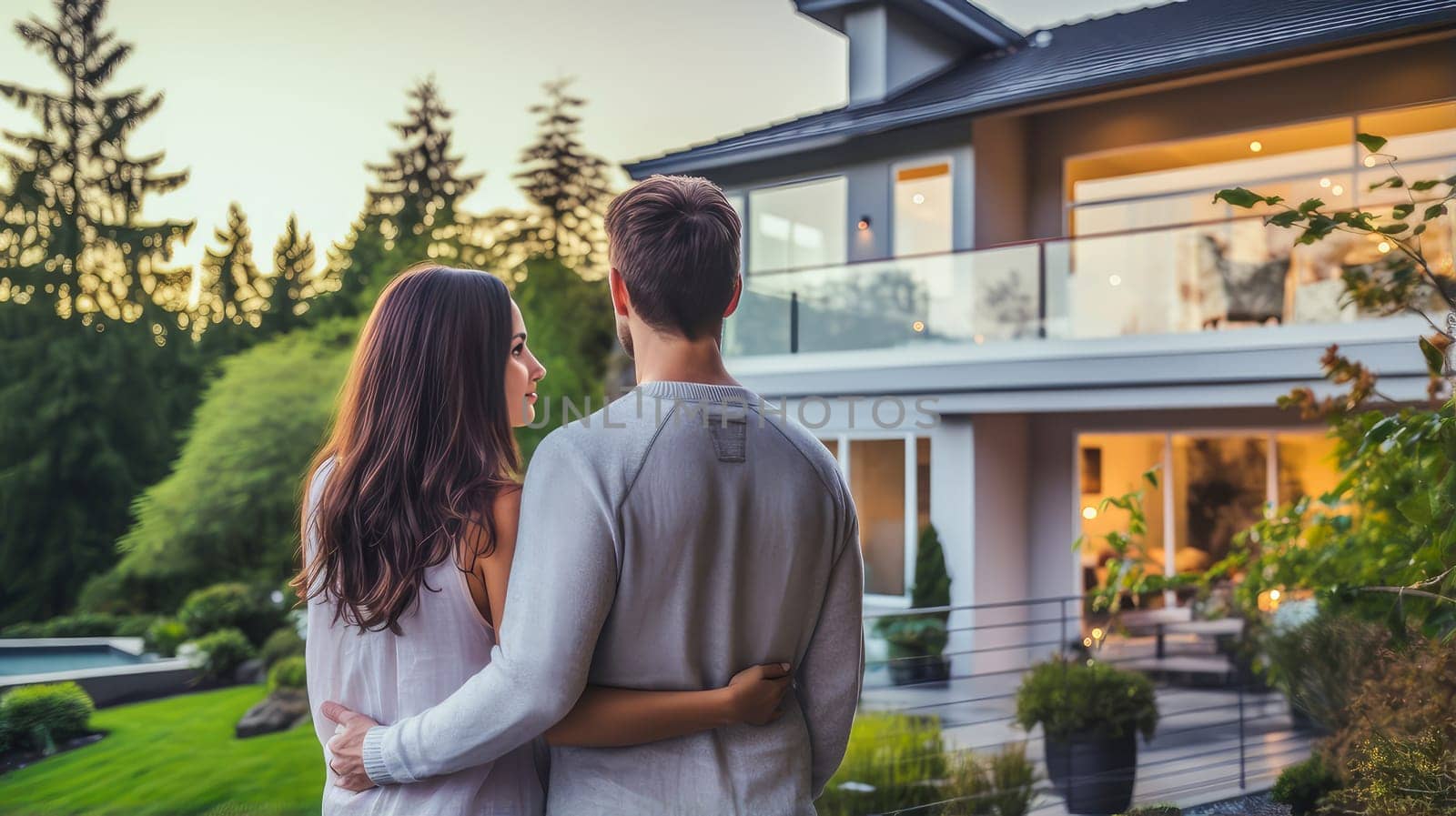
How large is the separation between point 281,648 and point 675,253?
17.3 m

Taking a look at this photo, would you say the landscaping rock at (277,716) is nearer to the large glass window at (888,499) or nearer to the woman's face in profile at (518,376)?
the large glass window at (888,499)

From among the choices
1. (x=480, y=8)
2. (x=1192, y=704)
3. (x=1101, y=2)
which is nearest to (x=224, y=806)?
(x=1192, y=704)

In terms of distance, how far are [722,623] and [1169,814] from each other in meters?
3.55

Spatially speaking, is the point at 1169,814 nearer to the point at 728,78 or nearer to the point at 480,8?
the point at 728,78

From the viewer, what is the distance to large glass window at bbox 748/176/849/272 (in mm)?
12773

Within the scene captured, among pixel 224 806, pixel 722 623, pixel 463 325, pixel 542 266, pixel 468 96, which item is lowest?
pixel 224 806

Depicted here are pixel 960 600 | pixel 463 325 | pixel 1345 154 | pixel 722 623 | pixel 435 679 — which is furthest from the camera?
pixel 960 600

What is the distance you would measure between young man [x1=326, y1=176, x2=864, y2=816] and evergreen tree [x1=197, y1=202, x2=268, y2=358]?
23943 millimetres

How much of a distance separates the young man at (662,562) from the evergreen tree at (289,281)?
2447 cm

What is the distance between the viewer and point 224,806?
15250 millimetres

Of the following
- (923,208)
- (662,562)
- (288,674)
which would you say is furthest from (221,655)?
(662,562)

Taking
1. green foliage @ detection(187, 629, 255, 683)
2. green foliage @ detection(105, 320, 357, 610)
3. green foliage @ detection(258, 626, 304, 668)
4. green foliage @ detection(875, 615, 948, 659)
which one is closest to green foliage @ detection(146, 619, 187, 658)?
green foliage @ detection(187, 629, 255, 683)

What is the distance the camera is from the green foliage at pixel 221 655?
659 inches

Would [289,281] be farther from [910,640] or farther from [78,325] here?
[910,640]
